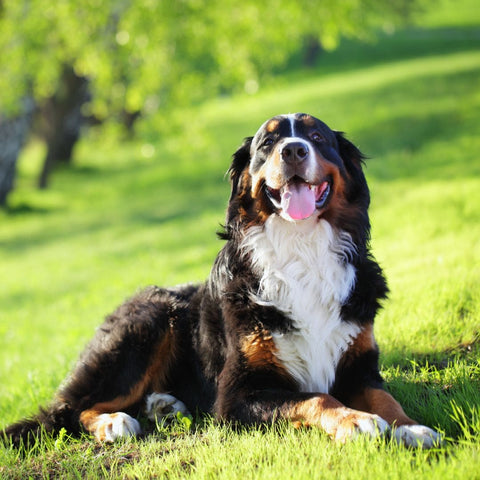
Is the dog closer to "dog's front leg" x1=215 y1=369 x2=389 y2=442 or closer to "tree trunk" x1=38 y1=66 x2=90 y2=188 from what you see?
"dog's front leg" x1=215 y1=369 x2=389 y2=442

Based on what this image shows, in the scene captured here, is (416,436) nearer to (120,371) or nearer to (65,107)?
(120,371)

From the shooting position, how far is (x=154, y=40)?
Result: 44.5 feet

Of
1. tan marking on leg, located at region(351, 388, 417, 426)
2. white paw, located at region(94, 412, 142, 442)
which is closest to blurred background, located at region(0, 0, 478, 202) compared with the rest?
white paw, located at region(94, 412, 142, 442)

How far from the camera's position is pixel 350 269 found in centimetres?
403

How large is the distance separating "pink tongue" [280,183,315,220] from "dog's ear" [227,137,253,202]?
52 centimetres

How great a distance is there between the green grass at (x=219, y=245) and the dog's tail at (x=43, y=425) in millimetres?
138

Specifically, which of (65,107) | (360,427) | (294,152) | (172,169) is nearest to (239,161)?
(294,152)

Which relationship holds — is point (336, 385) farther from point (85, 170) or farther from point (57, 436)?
point (85, 170)

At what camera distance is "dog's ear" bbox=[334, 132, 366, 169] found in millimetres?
Answer: 4258

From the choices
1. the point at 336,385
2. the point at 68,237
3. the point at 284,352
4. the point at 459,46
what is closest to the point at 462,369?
the point at 336,385

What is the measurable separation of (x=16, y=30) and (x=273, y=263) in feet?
43.4

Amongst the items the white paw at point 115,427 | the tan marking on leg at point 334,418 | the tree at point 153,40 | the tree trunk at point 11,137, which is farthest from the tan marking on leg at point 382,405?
the tree trunk at point 11,137

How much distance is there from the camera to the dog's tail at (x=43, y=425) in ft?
14.1

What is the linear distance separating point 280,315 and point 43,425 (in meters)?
1.77
